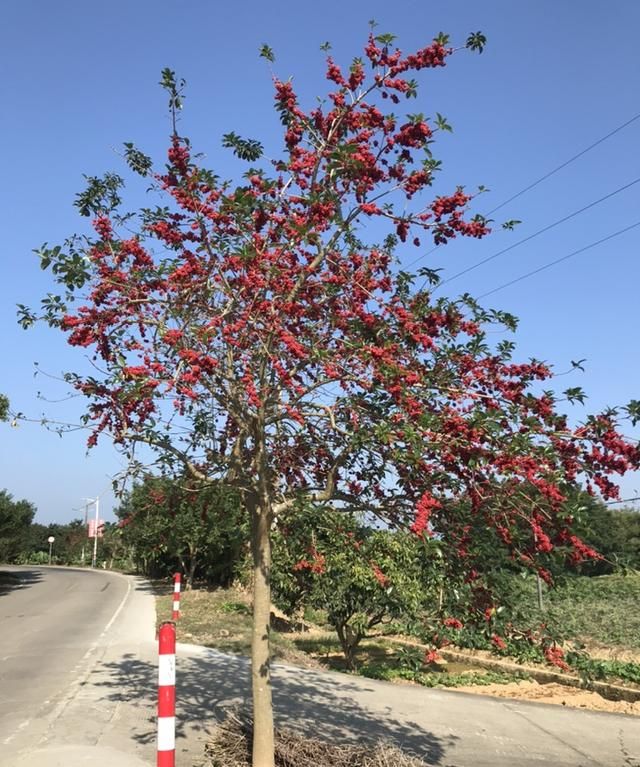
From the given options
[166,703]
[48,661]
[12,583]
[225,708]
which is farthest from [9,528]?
[166,703]

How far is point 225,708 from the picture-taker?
6965mm

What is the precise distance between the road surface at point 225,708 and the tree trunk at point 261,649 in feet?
4.59

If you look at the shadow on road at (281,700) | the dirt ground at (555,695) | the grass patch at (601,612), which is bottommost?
the dirt ground at (555,695)

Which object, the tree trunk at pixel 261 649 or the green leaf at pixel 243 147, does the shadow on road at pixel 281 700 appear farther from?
the green leaf at pixel 243 147

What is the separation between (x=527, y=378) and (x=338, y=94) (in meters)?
2.73

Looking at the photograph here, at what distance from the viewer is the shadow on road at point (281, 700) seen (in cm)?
729

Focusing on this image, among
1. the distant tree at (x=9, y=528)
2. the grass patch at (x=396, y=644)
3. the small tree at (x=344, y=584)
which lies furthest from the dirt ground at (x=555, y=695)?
the distant tree at (x=9, y=528)

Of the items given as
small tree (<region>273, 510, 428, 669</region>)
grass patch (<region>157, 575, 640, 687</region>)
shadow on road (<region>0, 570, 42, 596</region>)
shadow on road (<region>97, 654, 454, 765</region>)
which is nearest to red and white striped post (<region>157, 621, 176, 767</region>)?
grass patch (<region>157, 575, 640, 687</region>)

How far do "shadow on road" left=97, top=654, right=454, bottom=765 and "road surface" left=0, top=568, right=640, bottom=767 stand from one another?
0.02 metres

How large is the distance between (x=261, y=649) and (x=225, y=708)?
2.31 meters

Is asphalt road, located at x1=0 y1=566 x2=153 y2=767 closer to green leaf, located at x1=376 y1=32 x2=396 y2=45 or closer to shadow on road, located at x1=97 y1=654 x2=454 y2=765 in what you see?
shadow on road, located at x1=97 y1=654 x2=454 y2=765

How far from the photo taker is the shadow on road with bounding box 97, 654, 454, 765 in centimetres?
729

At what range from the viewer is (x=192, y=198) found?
524cm

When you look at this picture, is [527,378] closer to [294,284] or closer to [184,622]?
[294,284]
